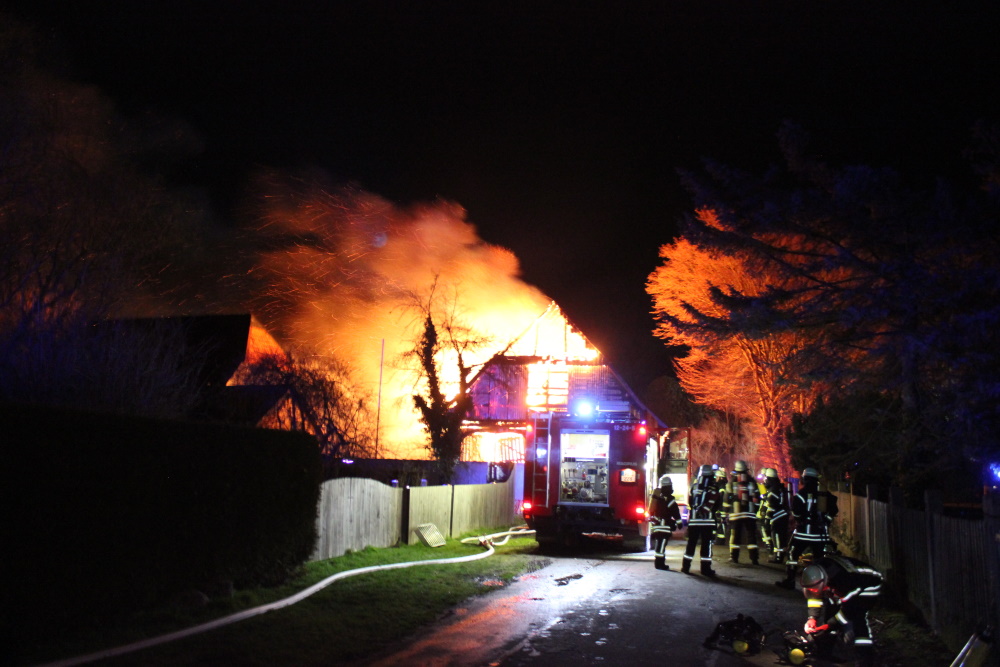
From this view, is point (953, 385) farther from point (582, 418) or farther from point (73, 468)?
point (73, 468)

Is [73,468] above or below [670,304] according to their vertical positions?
below

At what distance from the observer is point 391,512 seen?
16.2m

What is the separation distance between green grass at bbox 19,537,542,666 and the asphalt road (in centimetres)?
45

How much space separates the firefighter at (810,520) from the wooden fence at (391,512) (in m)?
7.44

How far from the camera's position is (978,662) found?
5.93 metres

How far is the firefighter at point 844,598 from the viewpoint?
23.4 feet

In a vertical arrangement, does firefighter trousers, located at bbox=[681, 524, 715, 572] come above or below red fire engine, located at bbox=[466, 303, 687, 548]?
below

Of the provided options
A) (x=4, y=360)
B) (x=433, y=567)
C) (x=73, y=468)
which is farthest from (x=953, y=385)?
(x=4, y=360)

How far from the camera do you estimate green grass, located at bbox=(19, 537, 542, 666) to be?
691 centimetres

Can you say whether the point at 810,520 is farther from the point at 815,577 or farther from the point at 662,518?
the point at 815,577

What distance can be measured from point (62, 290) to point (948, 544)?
1210 cm

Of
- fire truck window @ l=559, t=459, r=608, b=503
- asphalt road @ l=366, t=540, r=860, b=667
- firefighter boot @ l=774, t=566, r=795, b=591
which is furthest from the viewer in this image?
fire truck window @ l=559, t=459, r=608, b=503

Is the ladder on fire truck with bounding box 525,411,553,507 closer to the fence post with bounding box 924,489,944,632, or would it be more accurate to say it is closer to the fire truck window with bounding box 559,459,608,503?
the fire truck window with bounding box 559,459,608,503

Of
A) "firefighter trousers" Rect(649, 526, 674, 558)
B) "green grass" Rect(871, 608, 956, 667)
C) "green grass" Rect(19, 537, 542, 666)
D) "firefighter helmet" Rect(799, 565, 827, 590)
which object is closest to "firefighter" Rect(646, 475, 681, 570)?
"firefighter trousers" Rect(649, 526, 674, 558)
